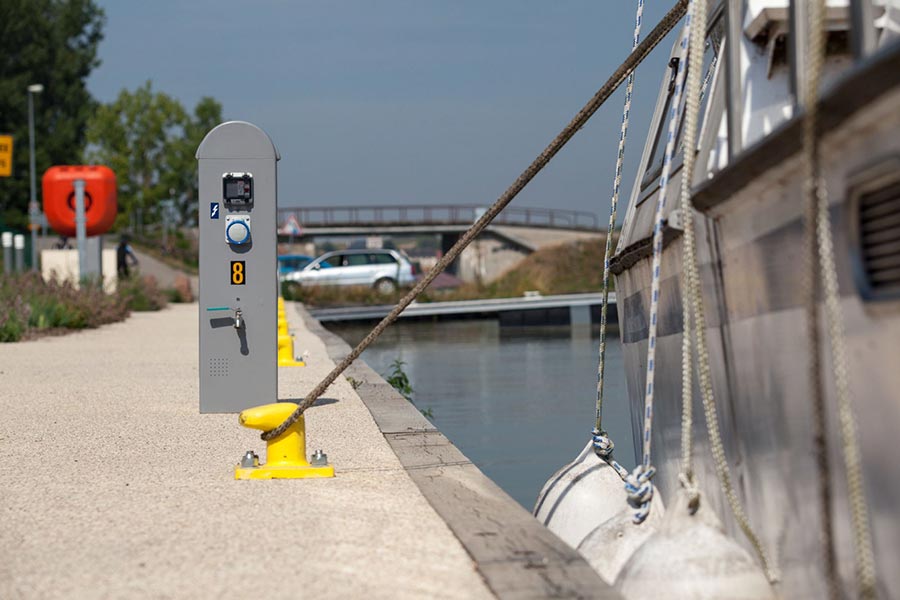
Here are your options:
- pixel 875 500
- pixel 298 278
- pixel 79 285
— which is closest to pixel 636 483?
pixel 875 500

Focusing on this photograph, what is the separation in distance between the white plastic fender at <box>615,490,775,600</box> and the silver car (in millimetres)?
34525

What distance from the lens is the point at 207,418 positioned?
8484 mm

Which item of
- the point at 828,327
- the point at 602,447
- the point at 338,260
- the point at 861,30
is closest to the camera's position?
the point at 861,30

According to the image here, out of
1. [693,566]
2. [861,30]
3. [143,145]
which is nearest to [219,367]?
[693,566]

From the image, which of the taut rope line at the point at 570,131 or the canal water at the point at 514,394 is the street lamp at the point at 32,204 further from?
the taut rope line at the point at 570,131

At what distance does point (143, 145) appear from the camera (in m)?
58.8

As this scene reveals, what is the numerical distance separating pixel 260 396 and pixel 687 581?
527cm

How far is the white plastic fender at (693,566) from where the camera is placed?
12.4 feet

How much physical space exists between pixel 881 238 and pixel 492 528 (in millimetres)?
2189

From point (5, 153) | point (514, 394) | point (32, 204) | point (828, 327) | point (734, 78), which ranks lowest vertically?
point (514, 394)

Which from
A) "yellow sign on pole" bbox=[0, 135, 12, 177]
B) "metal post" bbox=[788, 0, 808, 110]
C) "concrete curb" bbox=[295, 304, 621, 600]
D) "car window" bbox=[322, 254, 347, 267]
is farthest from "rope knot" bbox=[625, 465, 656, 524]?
"car window" bbox=[322, 254, 347, 267]

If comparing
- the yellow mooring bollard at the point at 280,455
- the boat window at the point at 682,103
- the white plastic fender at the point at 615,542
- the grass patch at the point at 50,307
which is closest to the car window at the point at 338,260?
the grass patch at the point at 50,307

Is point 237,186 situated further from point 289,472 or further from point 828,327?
point 828,327

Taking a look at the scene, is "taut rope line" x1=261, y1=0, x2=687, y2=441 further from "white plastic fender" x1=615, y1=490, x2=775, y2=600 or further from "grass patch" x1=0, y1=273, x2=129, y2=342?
"grass patch" x1=0, y1=273, x2=129, y2=342
